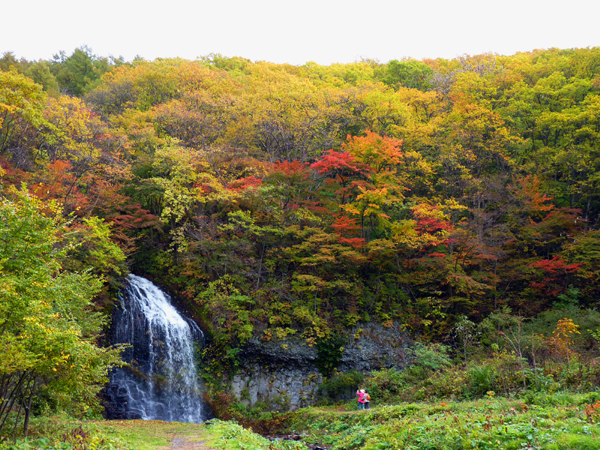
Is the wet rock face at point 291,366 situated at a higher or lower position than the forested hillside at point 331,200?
lower

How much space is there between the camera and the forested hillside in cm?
2088

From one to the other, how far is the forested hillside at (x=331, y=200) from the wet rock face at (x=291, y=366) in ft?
2.83

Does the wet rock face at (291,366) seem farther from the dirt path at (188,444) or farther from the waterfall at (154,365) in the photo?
the dirt path at (188,444)

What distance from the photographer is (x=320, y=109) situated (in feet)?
90.6

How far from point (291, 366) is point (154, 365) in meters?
6.79

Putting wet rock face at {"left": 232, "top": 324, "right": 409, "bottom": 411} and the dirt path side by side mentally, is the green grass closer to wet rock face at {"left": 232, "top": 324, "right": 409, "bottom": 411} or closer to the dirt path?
the dirt path

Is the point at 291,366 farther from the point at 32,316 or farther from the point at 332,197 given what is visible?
the point at 32,316

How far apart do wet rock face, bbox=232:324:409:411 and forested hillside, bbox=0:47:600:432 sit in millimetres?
862

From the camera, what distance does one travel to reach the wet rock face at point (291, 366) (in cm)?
1953

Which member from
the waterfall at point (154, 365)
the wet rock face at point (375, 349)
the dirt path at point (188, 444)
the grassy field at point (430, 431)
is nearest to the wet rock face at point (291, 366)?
the wet rock face at point (375, 349)

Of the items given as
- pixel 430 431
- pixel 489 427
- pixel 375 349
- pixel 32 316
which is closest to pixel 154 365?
pixel 375 349

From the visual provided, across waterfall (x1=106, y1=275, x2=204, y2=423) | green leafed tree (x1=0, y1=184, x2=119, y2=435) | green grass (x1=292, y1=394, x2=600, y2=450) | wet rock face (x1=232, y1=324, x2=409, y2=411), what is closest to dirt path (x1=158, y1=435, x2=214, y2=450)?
green leafed tree (x1=0, y1=184, x2=119, y2=435)

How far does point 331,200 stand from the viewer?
2464 cm

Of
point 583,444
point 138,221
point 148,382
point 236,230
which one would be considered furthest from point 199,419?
point 583,444
